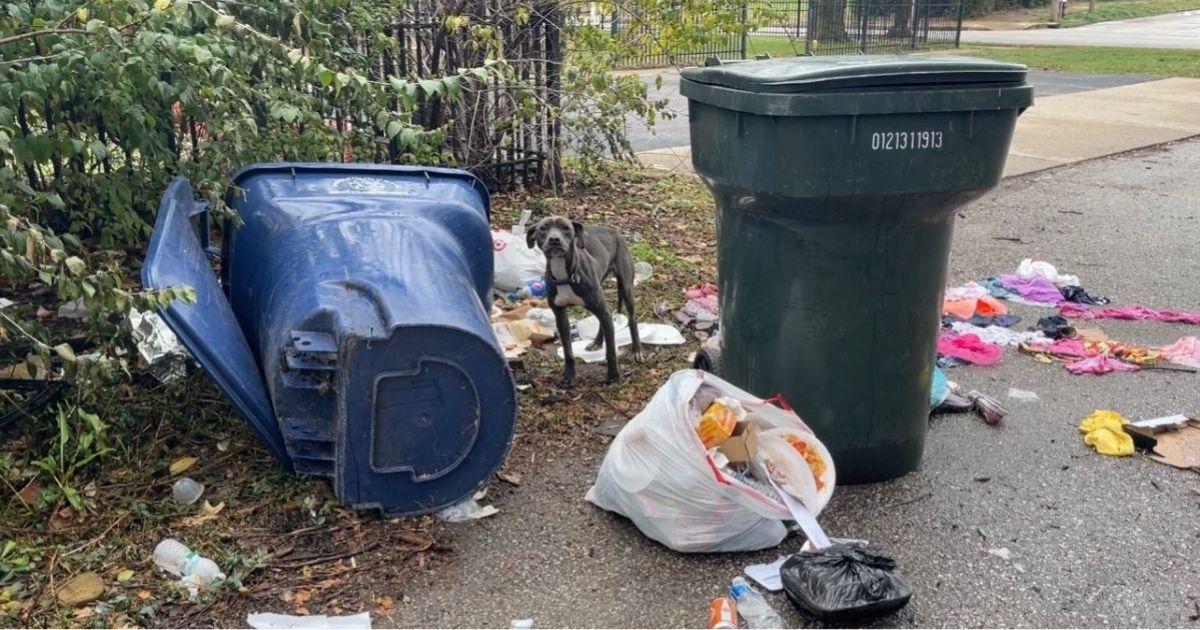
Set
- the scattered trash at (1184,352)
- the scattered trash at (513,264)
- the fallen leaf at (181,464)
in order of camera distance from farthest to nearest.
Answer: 1. the scattered trash at (513,264)
2. the scattered trash at (1184,352)
3. the fallen leaf at (181,464)

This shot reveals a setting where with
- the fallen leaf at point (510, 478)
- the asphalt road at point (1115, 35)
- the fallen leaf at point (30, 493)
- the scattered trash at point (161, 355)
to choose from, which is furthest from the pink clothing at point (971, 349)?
the asphalt road at point (1115, 35)

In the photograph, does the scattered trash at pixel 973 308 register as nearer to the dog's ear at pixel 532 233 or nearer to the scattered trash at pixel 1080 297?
the scattered trash at pixel 1080 297

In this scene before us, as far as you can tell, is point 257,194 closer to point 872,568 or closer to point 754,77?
point 754,77

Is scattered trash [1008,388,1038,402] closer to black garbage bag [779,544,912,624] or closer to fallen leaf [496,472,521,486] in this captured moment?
black garbage bag [779,544,912,624]

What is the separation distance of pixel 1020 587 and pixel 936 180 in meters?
1.29

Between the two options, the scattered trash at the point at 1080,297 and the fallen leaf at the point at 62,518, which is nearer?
the fallen leaf at the point at 62,518

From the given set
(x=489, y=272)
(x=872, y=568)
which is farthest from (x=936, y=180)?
(x=489, y=272)

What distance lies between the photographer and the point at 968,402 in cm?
429

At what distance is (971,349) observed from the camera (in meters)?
4.94

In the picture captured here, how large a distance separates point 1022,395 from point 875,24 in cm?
1974

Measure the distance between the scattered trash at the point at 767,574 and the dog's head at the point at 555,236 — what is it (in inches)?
71.3

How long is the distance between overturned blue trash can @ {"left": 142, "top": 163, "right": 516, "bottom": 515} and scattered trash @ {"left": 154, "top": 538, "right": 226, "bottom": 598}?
46 cm

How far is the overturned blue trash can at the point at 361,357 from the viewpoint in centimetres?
317

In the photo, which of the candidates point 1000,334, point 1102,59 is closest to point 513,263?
point 1000,334
